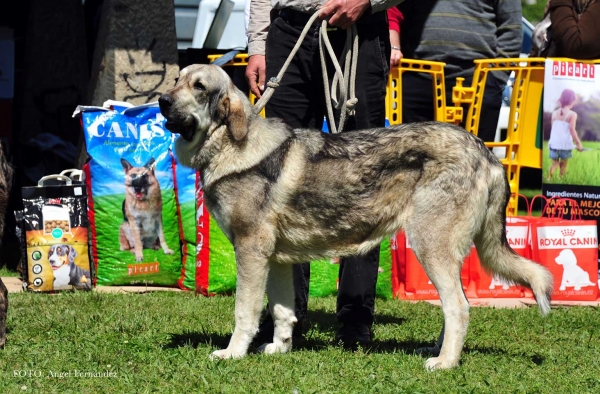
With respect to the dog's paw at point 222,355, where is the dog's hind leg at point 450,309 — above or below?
above

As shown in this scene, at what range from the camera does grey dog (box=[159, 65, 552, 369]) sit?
15.0ft

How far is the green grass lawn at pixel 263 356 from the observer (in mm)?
4297

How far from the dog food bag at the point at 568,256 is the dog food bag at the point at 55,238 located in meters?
3.62

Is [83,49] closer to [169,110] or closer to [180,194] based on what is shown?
[180,194]

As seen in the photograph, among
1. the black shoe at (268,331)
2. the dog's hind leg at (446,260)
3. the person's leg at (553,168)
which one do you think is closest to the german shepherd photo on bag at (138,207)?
the black shoe at (268,331)

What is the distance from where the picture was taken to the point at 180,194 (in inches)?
284

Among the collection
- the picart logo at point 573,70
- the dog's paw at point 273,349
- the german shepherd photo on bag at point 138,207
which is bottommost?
the dog's paw at point 273,349

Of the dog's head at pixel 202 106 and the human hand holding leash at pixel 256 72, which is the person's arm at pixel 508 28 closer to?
the human hand holding leash at pixel 256 72

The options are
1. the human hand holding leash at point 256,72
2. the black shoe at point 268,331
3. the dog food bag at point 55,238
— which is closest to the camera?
the black shoe at point 268,331

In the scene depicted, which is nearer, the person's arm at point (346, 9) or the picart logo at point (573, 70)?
the person's arm at point (346, 9)

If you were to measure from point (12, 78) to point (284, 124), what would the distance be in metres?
6.77

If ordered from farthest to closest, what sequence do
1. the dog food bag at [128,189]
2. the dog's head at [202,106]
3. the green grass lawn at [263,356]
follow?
the dog food bag at [128,189] < the dog's head at [202,106] < the green grass lawn at [263,356]

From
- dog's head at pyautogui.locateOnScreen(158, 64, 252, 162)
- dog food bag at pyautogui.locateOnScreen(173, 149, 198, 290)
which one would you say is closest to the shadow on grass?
dog's head at pyautogui.locateOnScreen(158, 64, 252, 162)

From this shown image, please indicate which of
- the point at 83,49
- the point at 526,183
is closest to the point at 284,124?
the point at 83,49
